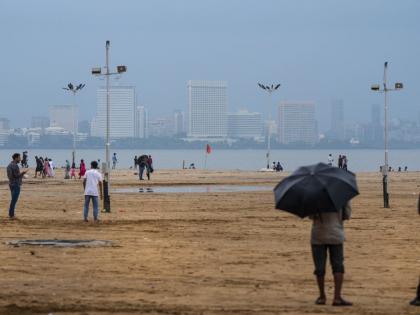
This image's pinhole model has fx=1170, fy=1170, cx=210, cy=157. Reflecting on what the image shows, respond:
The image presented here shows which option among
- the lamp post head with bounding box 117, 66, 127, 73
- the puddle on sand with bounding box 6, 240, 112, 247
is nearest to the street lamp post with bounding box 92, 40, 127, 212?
the lamp post head with bounding box 117, 66, 127, 73

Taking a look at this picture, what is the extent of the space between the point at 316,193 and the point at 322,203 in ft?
0.45

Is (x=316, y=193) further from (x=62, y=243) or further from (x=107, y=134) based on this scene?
(x=107, y=134)

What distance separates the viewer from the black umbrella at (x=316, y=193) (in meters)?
13.2

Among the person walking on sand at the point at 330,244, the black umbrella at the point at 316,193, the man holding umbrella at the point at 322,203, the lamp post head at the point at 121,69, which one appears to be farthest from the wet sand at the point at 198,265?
the lamp post head at the point at 121,69

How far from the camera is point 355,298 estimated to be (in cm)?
1441

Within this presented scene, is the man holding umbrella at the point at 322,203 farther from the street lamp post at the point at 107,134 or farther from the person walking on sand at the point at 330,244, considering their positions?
the street lamp post at the point at 107,134

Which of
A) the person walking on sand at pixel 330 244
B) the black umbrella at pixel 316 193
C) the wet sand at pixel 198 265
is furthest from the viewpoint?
the wet sand at pixel 198 265

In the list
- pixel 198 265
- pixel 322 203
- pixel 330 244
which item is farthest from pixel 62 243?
pixel 322 203

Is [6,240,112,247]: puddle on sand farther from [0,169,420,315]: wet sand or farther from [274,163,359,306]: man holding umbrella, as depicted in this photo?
[274,163,359,306]: man holding umbrella

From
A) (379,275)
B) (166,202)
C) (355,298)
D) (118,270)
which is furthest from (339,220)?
(166,202)

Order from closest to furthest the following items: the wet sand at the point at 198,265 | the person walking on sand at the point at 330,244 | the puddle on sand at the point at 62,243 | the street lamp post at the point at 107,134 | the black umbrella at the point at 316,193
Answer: the black umbrella at the point at 316,193 → the person walking on sand at the point at 330,244 → the wet sand at the point at 198,265 → the puddle on sand at the point at 62,243 → the street lamp post at the point at 107,134

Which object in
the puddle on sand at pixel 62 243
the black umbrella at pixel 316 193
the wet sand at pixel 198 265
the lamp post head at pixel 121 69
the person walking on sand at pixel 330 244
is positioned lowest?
the wet sand at pixel 198 265

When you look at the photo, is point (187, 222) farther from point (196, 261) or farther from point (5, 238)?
point (196, 261)

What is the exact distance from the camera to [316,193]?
13.2 metres
